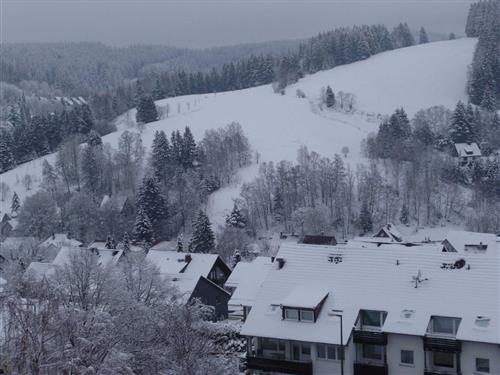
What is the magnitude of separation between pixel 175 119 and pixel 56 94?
293ft

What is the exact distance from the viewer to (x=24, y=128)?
90.8m

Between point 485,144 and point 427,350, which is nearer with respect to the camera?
point 427,350

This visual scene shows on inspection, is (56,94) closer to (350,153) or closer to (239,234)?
(350,153)

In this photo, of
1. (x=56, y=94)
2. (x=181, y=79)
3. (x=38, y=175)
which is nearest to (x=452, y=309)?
(x=38, y=175)

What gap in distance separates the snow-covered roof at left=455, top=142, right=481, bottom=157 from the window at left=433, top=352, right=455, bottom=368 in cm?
6088

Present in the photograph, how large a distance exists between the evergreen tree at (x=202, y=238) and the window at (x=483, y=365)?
39.9 m

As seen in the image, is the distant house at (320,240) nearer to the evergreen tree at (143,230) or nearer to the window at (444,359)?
the evergreen tree at (143,230)

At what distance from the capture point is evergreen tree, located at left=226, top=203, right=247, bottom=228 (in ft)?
203

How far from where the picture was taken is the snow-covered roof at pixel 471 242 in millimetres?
42594

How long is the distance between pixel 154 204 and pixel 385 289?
155 feet

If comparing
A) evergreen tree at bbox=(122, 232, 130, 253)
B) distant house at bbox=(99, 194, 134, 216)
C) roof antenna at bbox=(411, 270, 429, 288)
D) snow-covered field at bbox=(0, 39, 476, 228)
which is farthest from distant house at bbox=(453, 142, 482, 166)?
roof antenna at bbox=(411, 270, 429, 288)

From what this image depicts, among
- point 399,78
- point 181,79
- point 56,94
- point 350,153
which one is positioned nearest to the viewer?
point 350,153

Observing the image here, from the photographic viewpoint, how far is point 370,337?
20172mm

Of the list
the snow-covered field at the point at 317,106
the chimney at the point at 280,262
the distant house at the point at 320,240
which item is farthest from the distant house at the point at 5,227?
the chimney at the point at 280,262
